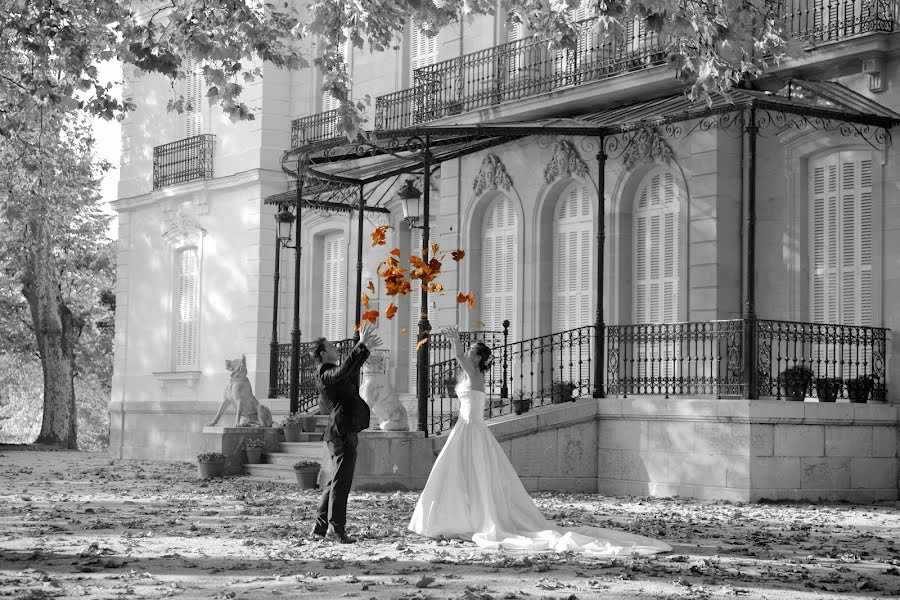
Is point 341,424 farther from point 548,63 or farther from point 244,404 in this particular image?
point 548,63

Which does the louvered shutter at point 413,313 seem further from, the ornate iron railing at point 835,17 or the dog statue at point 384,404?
the ornate iron railing at point 835,17

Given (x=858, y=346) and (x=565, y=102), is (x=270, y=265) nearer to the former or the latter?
(x=565, y=102)

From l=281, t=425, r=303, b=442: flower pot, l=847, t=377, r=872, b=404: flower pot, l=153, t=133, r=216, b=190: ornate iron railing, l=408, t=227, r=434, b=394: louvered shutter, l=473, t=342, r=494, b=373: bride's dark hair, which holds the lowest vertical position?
l=281, t=425, r=303, b=442: flower pot

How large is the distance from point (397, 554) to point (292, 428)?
10.1 m

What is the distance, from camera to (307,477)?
17.1 metres

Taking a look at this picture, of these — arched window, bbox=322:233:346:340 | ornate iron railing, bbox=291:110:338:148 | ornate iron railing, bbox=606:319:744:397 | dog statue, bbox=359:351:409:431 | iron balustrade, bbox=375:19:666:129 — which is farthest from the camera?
arched window, bbox=322:233:346:340

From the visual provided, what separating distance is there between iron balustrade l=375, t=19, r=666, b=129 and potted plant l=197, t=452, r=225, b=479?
6396 mm

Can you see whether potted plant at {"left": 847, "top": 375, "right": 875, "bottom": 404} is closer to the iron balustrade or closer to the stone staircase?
the iron balustrade

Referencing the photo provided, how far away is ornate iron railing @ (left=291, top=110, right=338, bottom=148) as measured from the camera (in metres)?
25.2

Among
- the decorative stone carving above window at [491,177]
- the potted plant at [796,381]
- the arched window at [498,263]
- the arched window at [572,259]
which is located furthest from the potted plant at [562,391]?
the decorative stone carving above window at [491,177]

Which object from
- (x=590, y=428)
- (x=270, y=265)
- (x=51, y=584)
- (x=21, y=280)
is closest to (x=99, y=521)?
(x=51, y=584)

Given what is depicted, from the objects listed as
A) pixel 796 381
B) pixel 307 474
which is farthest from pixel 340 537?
pixel 796 381

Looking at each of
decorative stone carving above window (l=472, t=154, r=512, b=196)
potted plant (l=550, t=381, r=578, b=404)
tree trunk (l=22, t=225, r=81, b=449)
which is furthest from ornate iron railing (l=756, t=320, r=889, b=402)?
tree trunk (l=22, t=225, r=81, b=449)

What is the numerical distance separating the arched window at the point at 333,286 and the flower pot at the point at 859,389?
36.5ft
